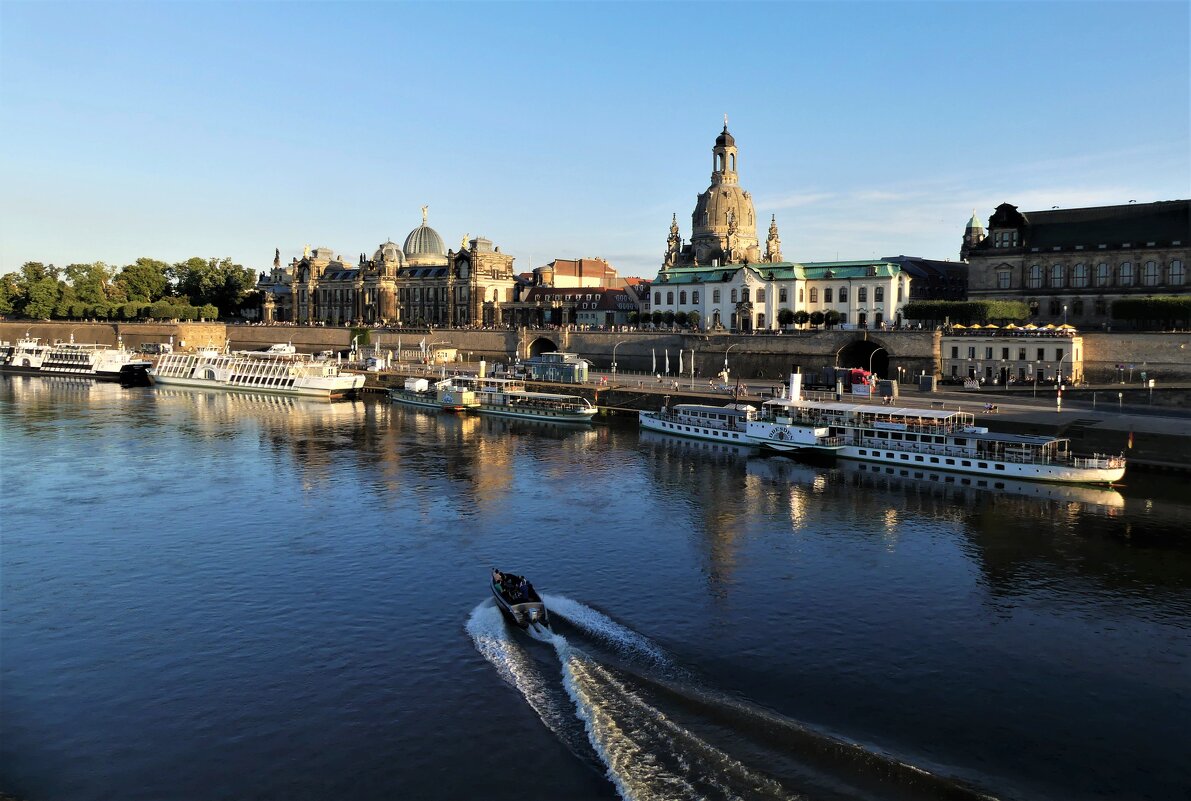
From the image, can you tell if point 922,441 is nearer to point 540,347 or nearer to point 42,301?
point 540,347

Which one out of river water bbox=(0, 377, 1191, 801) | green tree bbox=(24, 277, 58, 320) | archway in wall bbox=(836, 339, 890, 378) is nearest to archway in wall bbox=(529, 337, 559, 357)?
archway in wall bbox=(836, 339, 890, 378)

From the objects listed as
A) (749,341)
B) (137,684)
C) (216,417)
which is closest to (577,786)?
(137,684)

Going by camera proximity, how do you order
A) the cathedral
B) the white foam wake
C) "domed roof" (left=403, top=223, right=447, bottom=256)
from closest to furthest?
1. the white foam wake
2. the cathedral
3. "domed roof" (left=403, top=223, right=447, bottom=256)

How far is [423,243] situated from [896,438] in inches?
4977

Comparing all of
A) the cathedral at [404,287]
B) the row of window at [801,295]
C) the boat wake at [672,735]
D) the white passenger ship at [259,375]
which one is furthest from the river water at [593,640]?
the cathedral at [404,287]

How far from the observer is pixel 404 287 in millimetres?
160000

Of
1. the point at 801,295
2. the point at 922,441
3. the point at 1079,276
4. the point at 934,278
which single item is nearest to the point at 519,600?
the point at 922,441

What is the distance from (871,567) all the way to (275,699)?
22.2 m

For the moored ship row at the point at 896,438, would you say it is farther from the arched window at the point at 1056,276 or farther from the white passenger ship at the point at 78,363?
the white passenger ship at the point at 78,363

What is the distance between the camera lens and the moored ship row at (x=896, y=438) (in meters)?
→ 51.6

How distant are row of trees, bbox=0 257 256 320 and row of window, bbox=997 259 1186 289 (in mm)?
→ 139123

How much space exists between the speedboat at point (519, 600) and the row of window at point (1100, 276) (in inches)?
3158

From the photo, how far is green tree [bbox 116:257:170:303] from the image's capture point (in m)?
178

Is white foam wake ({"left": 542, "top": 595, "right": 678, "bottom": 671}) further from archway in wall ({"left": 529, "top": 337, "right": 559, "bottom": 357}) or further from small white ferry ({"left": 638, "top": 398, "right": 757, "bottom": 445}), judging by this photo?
archway in wall ({"left": 529, "top": 337, "right": 559, "bottom": 357})
